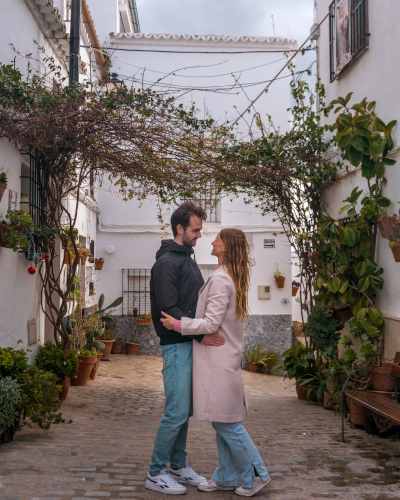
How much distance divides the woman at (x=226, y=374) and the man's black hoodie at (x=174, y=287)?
113 millimetres

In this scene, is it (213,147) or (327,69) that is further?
(327,69)

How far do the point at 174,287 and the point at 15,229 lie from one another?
7.37 ft

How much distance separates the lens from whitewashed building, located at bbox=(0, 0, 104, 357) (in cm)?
511

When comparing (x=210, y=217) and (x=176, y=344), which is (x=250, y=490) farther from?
(x=210, y=217)

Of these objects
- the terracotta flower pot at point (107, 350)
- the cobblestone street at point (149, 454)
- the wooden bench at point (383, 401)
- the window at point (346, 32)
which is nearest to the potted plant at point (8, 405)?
the cobblestone street at point (149, 454)

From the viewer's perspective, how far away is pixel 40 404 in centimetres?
434

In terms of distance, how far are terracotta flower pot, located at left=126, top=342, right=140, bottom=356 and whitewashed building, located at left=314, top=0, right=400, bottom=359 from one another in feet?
21.0

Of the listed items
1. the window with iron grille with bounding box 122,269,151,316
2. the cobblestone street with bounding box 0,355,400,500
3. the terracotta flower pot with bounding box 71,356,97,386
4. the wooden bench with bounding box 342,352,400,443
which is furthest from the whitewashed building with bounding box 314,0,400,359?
the window with iron grille with bounding box 122,269,151,316

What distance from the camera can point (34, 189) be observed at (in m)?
6.25

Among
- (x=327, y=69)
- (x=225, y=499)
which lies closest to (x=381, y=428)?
(x=225, y=499)

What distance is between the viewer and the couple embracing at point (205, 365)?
315cm

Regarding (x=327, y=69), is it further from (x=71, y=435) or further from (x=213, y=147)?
(x=71, y=435)

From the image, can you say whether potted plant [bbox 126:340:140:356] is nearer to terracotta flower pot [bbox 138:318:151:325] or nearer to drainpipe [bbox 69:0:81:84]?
terracotta flower pot [bbox 138:318:151:325]

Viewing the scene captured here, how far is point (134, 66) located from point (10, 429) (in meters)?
9.94
